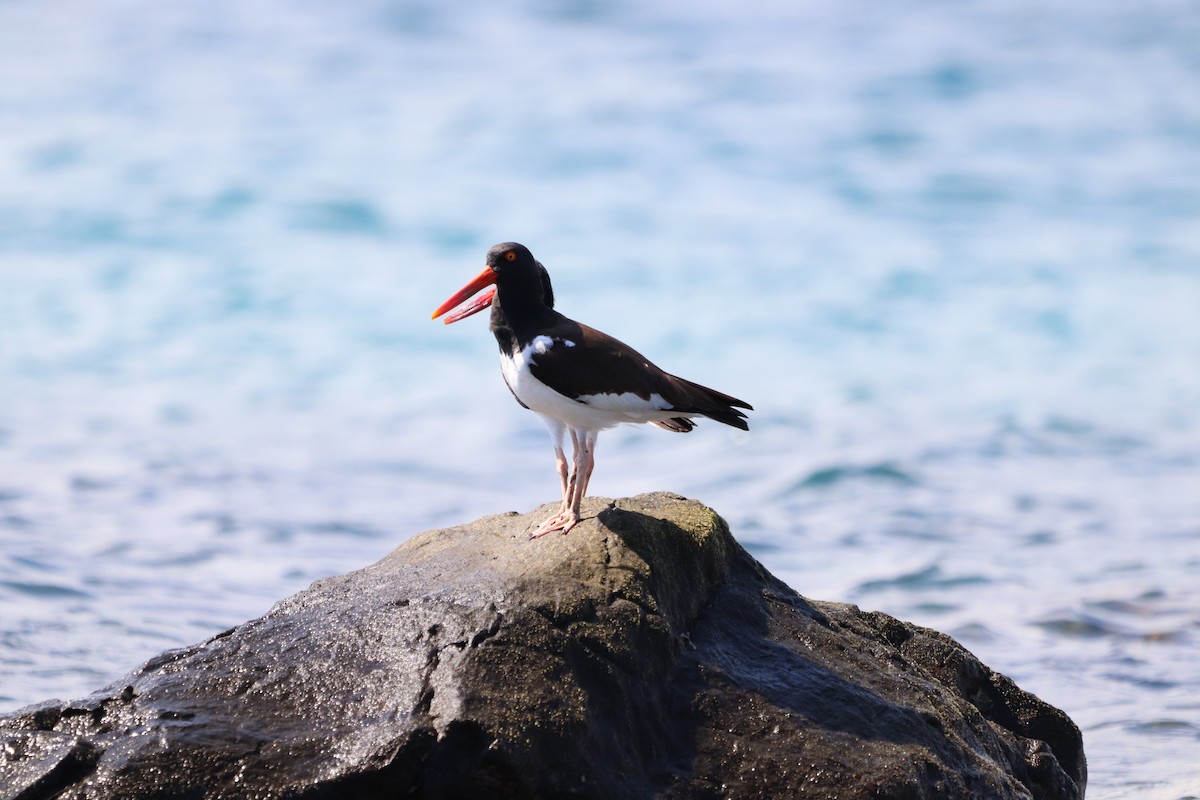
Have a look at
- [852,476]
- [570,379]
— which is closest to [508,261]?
[570,379]

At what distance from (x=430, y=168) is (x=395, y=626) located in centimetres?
1732

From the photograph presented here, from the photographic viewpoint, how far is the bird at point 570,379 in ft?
18.4

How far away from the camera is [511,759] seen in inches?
172

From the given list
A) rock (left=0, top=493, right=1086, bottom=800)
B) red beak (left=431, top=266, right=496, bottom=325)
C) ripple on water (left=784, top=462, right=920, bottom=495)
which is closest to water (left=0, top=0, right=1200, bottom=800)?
ripple on water (left=784, top=462, right=920, bottom=495)

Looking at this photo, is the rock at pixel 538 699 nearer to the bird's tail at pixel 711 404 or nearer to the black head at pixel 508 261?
the bird's tail at pixel 711 404

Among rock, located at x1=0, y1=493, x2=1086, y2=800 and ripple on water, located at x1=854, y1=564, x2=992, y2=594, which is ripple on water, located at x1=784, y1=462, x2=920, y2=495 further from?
rock, located at x1=0, y1=493, x2=1086, y2=800

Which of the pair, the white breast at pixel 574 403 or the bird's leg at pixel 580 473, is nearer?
the bird's leg at pixel 580 473

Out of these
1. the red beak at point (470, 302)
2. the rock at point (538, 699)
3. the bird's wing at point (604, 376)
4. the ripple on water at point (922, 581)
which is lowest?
the ripple on water at point (922, 581)

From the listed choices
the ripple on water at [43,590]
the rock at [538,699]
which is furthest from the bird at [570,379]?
the ripple on water at [43,590]

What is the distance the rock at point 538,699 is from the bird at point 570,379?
381 millimetres

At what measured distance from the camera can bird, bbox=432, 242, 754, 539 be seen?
561cm

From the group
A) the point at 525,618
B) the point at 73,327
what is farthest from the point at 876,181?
the point at 525,618

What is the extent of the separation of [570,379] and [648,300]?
1246 cm

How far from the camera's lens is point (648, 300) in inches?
707
